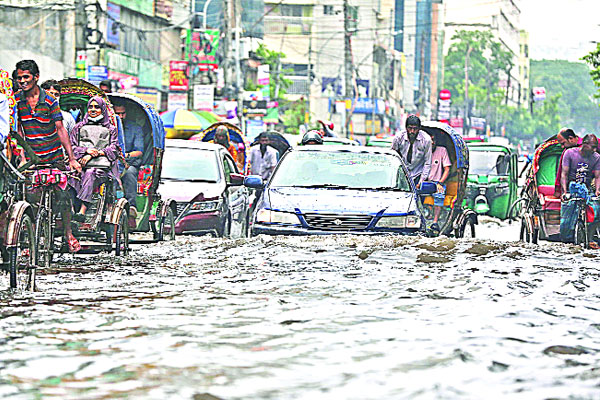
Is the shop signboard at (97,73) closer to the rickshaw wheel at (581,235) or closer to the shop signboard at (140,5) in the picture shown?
the shop signboard at (140,5)

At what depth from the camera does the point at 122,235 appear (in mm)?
12820

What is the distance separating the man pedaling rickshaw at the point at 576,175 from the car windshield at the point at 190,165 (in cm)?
483

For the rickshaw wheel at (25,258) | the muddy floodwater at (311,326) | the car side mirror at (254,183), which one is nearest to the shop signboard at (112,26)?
the car side mirror at (254,183)

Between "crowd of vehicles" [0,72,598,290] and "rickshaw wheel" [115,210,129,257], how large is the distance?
0.04ft

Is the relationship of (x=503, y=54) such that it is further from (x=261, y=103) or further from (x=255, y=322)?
(x=255, y=322)

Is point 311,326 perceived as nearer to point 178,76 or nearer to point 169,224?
point 169,224

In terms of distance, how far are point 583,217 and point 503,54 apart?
131 metres

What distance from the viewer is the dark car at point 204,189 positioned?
53.0 ft

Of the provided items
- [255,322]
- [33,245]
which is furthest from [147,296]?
[255,322]

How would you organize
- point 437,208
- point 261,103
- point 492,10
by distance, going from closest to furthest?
point 437,208
point 261,103
point 492,10

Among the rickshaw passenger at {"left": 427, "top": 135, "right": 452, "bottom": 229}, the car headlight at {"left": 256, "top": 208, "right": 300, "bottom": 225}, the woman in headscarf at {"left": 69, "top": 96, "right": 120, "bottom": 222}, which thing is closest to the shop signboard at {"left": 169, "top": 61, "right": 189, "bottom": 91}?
the rickshaw passenger at {"left": 427, "top": 135, "right": 452, "bottom": 229}

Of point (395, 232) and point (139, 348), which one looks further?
point (395, 232)

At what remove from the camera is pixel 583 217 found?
14.6m

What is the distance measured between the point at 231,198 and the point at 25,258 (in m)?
8.08
